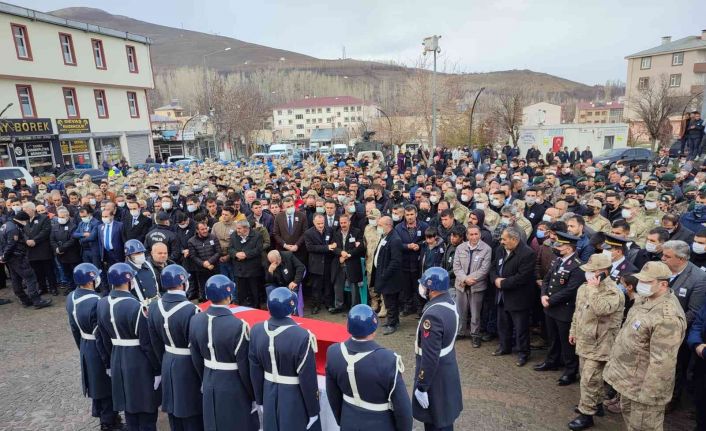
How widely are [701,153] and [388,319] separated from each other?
Result: 51.8ft

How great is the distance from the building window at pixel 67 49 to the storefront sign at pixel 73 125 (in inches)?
151

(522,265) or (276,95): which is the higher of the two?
(276,95)

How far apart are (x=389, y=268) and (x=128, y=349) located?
382 centimetres

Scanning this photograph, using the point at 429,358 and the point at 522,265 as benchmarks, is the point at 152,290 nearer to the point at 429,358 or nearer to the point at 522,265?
the point at 429,358

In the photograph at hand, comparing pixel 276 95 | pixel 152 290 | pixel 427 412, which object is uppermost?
pixel 276 95

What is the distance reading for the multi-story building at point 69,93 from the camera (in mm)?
25203

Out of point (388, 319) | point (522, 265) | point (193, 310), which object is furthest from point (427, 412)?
point (388, 319)

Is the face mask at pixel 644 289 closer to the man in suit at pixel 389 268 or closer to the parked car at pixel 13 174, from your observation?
the man in suit at pixel 389 268

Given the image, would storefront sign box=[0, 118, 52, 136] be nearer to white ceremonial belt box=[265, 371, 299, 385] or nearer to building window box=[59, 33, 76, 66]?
building window box=[59, 33, 76, 66]

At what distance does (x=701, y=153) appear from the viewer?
15711 millimetres

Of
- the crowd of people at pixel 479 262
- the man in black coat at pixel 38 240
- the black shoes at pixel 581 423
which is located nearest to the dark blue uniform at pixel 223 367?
the crowd of people at pixel 479 262

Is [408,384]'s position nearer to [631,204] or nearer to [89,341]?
[89,341]

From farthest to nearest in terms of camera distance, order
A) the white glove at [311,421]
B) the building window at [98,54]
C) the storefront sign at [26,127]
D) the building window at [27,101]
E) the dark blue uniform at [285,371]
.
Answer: the building window at [98,54] < the building window at [27,101] < the storefront sign at [26,127] < the white glove at [311,421] < the dark blue uniform at [285,371]

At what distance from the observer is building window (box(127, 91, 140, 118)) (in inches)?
1326
